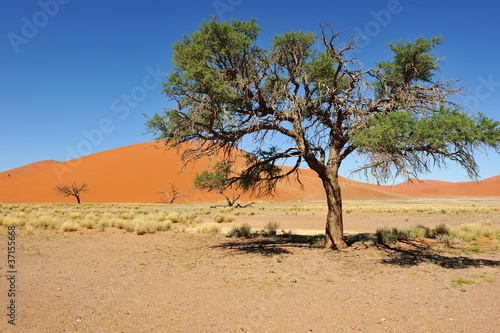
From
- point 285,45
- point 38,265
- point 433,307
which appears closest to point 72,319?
point 38,265

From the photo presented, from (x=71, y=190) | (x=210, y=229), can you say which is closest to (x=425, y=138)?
(x=210, y=229)

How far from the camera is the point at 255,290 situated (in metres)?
6.33

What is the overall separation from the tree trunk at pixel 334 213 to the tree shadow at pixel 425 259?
1.67m

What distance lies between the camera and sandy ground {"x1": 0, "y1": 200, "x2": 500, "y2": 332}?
182 inches

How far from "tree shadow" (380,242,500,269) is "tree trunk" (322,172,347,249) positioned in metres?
1.67

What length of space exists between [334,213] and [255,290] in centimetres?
480

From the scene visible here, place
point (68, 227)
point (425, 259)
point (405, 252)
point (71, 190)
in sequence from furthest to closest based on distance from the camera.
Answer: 1. point (71, 190)
2. point (68, 227)
3. point (405, 252)
4. point (425, 259)

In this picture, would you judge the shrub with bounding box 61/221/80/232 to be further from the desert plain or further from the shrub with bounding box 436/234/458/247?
the shrub with bounding box 436/234/458/247

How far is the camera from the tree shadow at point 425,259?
324 inches

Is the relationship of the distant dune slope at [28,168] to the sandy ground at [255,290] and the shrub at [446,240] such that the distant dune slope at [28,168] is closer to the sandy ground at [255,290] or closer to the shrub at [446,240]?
the sandy ground at [255,290]

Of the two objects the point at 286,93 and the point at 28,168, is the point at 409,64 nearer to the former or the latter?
the point at 286,93

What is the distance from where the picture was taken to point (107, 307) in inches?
205

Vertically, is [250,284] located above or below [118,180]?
below

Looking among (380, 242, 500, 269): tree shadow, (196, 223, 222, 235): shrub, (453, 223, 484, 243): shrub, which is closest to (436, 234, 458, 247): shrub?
(453, 223, 484, 243): shrub
